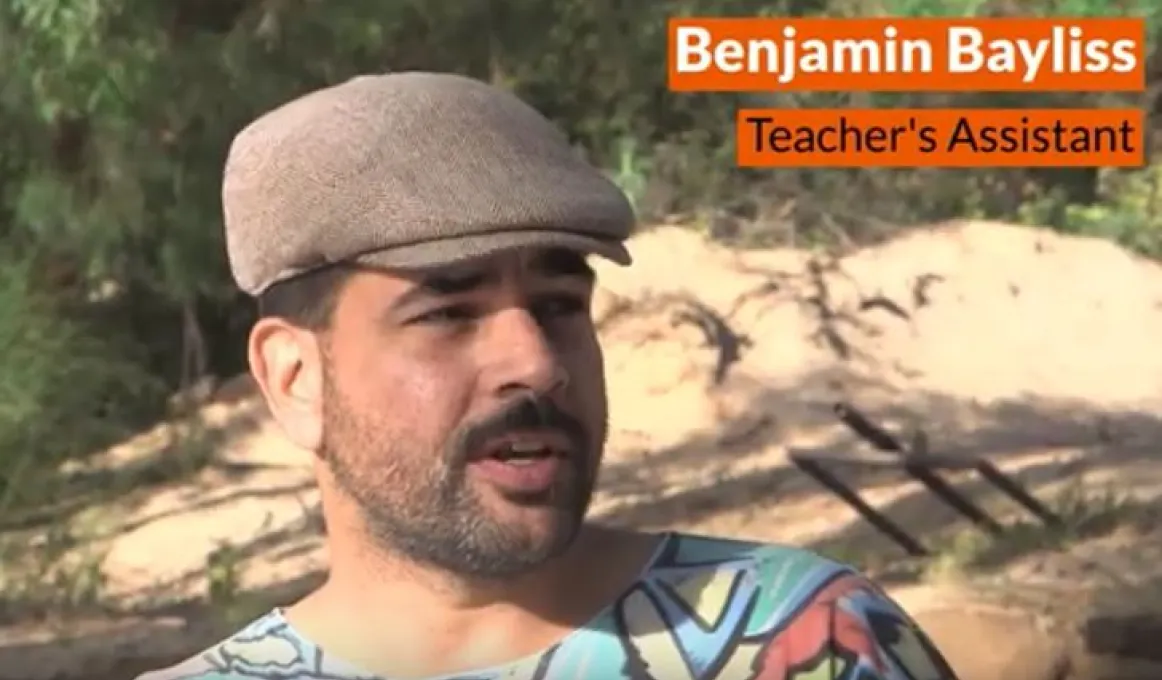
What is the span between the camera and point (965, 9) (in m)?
1.32

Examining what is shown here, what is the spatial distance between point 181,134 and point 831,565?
0.90m

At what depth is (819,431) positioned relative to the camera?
1473mm

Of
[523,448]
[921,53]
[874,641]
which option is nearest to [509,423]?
[523,448]

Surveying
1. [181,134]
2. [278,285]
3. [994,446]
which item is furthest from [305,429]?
[994,446]

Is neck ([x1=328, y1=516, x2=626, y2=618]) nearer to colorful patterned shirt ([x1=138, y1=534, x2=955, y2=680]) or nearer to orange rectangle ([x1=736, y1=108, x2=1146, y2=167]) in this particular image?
colorful patterned shirt ([x1=138, y1=534, x2=955, y2=680])

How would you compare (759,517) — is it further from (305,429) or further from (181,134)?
(305,429)

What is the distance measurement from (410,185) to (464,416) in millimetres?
76

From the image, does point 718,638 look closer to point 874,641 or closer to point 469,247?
point 874,641

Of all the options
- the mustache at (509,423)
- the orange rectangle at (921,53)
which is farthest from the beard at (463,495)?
the orange rectangle at (921,53)

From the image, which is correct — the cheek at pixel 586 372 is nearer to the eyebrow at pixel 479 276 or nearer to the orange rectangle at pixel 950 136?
the eyebrow at pixel 479 276

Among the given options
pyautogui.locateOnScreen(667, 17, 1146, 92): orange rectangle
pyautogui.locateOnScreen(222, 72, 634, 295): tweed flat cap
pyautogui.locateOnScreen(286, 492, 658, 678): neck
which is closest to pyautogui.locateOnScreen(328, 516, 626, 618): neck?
pyautogui.locateOnScreen(286, 492, 658, 678): neck

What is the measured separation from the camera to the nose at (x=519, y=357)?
53cm

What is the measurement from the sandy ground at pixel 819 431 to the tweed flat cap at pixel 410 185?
863mm

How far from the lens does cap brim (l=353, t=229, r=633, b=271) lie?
0.51 meters
